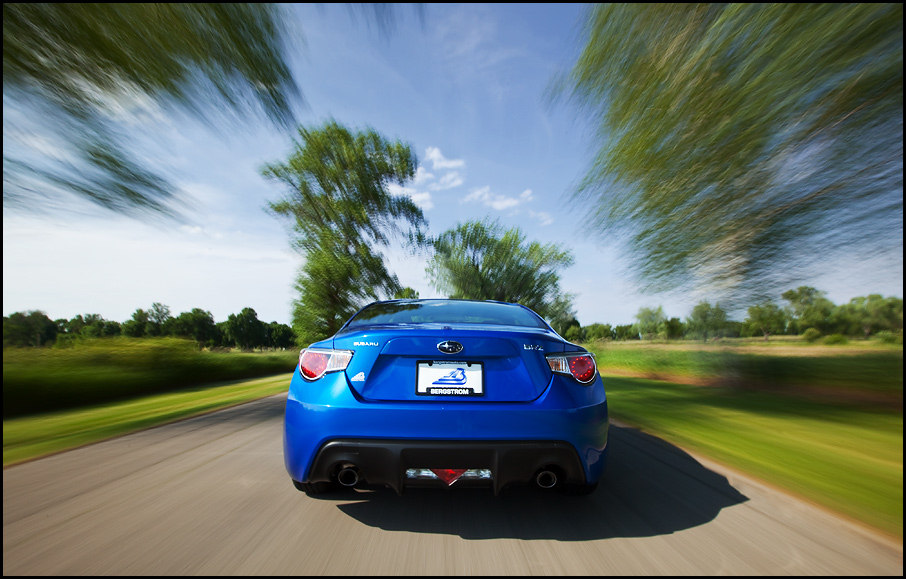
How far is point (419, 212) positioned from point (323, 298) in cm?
711

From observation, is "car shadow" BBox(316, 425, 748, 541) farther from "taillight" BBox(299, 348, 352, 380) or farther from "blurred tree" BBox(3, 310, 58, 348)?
"blurred tree" BBox(3, 310, 58, 348)

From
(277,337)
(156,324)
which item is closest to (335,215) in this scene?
(156,324)

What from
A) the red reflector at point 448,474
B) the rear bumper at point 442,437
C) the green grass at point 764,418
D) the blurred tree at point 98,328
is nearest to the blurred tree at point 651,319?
the green grass at point 764,418

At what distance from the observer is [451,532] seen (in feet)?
7.68

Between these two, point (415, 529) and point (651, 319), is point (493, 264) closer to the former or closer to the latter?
point (651, 319)

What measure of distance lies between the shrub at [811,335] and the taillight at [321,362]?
9132 millimetres

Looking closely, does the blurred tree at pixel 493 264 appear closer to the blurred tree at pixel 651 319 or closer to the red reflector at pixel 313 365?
the blurred tree at pixel 651 319

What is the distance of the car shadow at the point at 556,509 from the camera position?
94.0 inches

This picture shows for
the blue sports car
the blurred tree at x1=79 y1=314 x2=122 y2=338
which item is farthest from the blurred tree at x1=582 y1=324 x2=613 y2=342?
the blue sports car

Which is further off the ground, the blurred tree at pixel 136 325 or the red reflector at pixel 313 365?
the blurred tree at pixel 136 325

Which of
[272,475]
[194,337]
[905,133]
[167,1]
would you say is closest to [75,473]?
[272,475]

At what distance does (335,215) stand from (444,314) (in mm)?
18736

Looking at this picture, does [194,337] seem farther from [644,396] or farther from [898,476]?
[898,476]

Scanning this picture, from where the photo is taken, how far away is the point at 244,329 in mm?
56062
